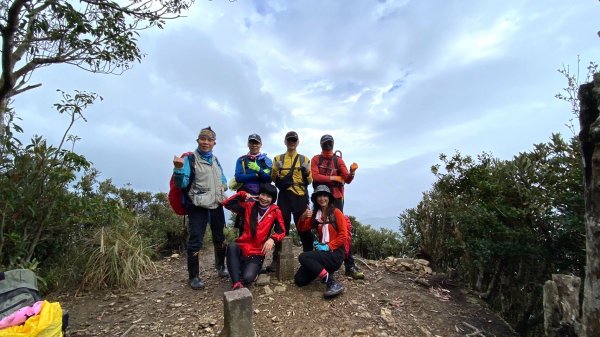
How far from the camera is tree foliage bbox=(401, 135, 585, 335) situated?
4.42 metres

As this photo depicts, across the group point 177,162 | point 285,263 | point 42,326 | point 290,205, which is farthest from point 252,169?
point 42,326

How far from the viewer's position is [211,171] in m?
4.92

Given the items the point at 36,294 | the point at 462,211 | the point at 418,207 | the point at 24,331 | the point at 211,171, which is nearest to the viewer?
the point at 24,331

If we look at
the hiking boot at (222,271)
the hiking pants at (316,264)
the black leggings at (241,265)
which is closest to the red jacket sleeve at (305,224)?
the hiking pants at (316,264)

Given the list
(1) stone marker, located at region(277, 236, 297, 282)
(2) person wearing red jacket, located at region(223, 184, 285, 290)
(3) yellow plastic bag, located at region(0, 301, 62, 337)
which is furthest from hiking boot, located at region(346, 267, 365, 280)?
(3) yellow plastic bag, located at region(0, 301, 62, 337)

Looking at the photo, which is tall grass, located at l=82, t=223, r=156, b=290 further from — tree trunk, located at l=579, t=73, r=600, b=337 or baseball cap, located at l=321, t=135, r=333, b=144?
tree trunk, located at l=579, t=73, r=600, b=337

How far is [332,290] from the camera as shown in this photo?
4.62m

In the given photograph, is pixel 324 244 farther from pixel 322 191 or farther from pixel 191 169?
pixel 191 169

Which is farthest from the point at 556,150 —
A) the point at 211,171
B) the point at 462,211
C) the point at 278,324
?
the point at 211,171

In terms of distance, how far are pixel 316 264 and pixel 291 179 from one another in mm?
1268

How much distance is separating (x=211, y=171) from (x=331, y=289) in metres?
2.34

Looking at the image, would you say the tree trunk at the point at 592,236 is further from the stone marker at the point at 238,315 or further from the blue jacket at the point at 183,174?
the blue jacket at the point at 183,174

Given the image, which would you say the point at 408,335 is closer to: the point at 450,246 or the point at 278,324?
the point at 278,324

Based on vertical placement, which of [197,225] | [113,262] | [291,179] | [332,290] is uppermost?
[291,179]
